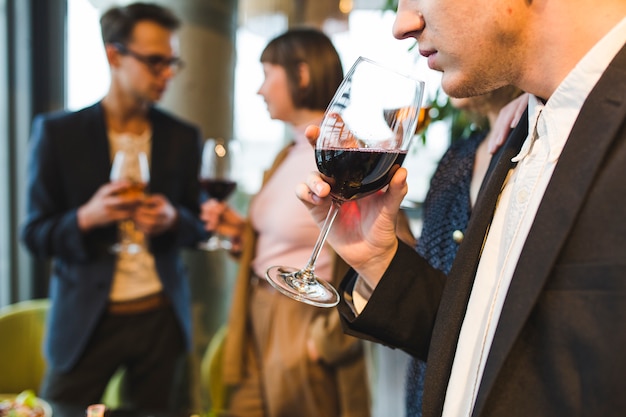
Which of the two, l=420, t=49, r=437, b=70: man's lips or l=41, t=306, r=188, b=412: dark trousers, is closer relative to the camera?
l=420, t=49, r=437, b=70: man's lips

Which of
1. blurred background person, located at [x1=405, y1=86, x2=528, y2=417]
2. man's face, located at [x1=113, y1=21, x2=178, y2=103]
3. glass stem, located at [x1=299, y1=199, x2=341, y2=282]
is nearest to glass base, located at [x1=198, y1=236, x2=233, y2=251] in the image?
man's face, located at [x1=113, y1=21, x2=178, y2=103]

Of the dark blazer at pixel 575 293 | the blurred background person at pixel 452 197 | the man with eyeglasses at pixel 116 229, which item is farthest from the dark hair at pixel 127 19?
the dark blazer at pixel 575 293

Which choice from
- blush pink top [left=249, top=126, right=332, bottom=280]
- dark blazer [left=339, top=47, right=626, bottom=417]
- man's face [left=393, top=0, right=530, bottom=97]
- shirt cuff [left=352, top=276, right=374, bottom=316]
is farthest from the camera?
blush pink top [left=249, top=126, right=332, bottom=280]

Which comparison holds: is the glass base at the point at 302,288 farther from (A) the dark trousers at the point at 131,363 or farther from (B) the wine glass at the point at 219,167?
(A) the dark trousers at the point at 131,363

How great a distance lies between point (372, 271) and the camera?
1022mm

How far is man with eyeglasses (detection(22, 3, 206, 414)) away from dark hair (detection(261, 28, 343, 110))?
2.08 ft

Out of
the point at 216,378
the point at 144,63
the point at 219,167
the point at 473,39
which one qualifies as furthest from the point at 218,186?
the point at 473,39

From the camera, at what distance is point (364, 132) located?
88cm

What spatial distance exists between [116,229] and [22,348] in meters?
0.65

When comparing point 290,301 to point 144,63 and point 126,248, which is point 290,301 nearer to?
point 126,248

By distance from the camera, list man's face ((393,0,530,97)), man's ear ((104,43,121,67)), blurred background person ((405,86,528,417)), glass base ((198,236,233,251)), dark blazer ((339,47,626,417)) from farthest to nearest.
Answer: man's ear ((104,43,121,67)) < glass base ((198,236,233,251)) < blurred background person ((405,86,528,417)) < man's face ((393,0,530,97)) < dark blazer ((339,47,626,417))

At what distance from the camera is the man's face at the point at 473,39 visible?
0.82 m

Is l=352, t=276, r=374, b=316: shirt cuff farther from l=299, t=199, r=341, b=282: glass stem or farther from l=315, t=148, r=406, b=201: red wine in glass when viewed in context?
l=315, t=148, r=406, b=201: red wine in glass

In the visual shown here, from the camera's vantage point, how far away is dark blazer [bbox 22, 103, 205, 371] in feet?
7.13
